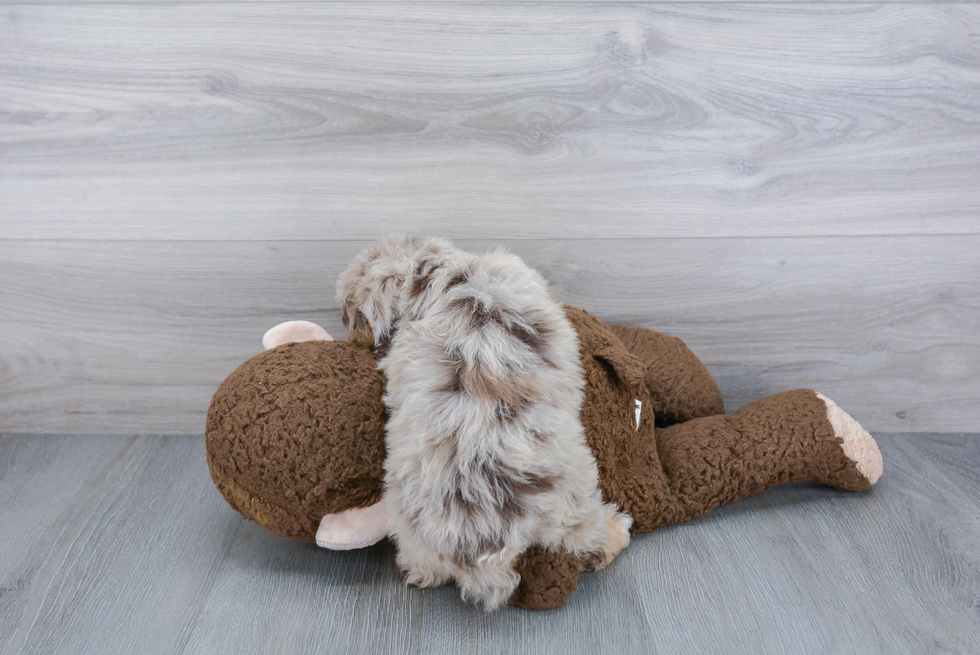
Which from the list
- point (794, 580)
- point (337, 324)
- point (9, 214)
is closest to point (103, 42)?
point (9, 214)

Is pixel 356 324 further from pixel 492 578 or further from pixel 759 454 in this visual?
pixel 759 454

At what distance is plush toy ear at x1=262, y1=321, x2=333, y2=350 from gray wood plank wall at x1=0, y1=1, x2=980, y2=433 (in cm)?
14

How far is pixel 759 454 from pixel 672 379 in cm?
16

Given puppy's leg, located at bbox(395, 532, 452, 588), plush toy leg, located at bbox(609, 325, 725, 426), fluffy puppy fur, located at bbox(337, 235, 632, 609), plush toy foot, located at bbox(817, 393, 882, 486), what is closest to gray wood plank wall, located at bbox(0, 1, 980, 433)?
plush toy leg, located at bbox(609, 325, 725, 426)

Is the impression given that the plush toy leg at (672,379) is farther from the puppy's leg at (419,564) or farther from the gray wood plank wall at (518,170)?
the puppy's leg at (419,564)

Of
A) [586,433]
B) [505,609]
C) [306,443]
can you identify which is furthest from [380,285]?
[505,609]

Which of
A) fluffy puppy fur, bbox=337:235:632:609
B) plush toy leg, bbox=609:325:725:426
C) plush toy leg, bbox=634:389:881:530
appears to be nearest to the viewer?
fluffy puppy fur, bbox=337:235:632:609

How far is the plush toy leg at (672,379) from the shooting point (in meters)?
1.06

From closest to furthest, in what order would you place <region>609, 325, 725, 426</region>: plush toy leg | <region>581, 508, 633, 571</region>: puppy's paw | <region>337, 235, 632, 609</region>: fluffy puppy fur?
<region>337, 235, 632, 609</region>: fluffy puppy fur → <region>581, 508, 633, 571</region>: puppy's paw → <region>609, 325, 725, 426</region>: plush toy leg

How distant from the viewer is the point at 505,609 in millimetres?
820

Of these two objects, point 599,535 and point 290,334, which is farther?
point 290,334

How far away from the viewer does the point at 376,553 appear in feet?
3.05

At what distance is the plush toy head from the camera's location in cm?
81

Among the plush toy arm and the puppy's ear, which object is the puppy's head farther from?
the plush toy arm
